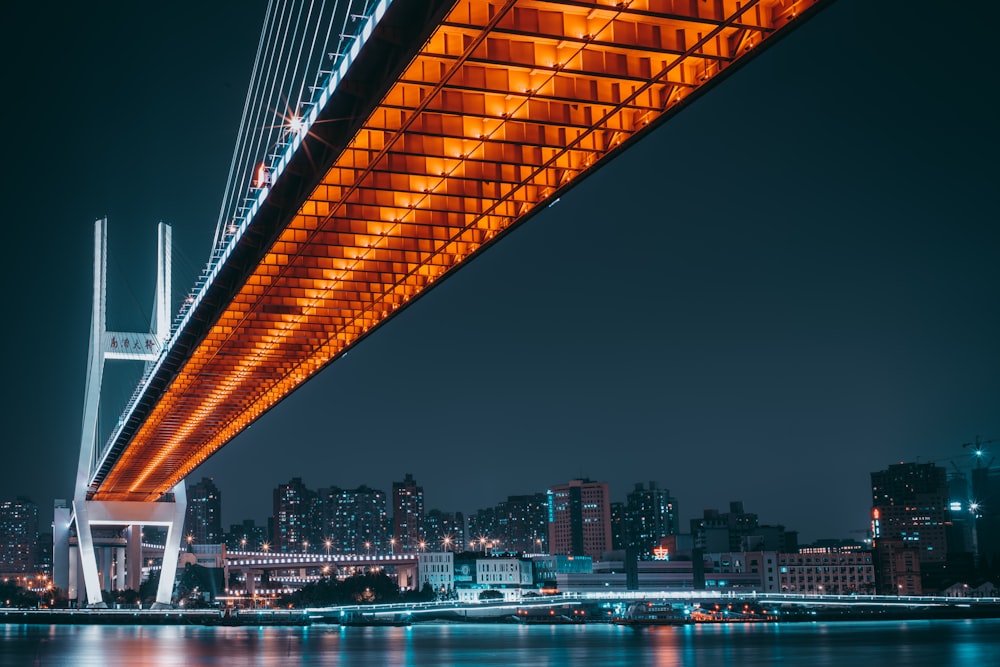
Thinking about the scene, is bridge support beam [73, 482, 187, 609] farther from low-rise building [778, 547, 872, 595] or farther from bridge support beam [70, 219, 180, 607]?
low-rise building [778, 547, 872, 595]

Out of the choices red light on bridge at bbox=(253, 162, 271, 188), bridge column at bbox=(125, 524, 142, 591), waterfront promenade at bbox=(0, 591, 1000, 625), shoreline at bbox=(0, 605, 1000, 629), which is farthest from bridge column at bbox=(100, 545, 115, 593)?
red light on bridge at bbox=(253, 162, 271, 188)

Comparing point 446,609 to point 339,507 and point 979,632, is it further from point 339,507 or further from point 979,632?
point 339,507

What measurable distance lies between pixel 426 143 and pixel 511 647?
38187 mm

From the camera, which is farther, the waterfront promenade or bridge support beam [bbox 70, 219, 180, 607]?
the waterfront promenade

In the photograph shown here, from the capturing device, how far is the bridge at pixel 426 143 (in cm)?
1191

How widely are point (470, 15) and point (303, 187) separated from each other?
652cm

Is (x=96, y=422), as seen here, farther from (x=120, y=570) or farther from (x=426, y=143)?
(x=426, y=143)

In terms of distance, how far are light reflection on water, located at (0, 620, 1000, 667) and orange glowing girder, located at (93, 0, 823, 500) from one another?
53.8 ft

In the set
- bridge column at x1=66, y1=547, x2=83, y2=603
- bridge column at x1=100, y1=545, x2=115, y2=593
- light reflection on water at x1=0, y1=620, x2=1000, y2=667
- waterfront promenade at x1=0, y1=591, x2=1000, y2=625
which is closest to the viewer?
light reflection on water at x1=0, y1=620, x2=1000, y2=667

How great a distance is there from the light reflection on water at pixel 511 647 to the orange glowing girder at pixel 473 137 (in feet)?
53.8

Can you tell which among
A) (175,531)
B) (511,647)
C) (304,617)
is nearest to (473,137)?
(511,647)

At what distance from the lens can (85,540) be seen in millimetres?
58312

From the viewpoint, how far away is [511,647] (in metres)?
50.0

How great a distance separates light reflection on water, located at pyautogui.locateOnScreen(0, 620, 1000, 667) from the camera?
39688 mm
